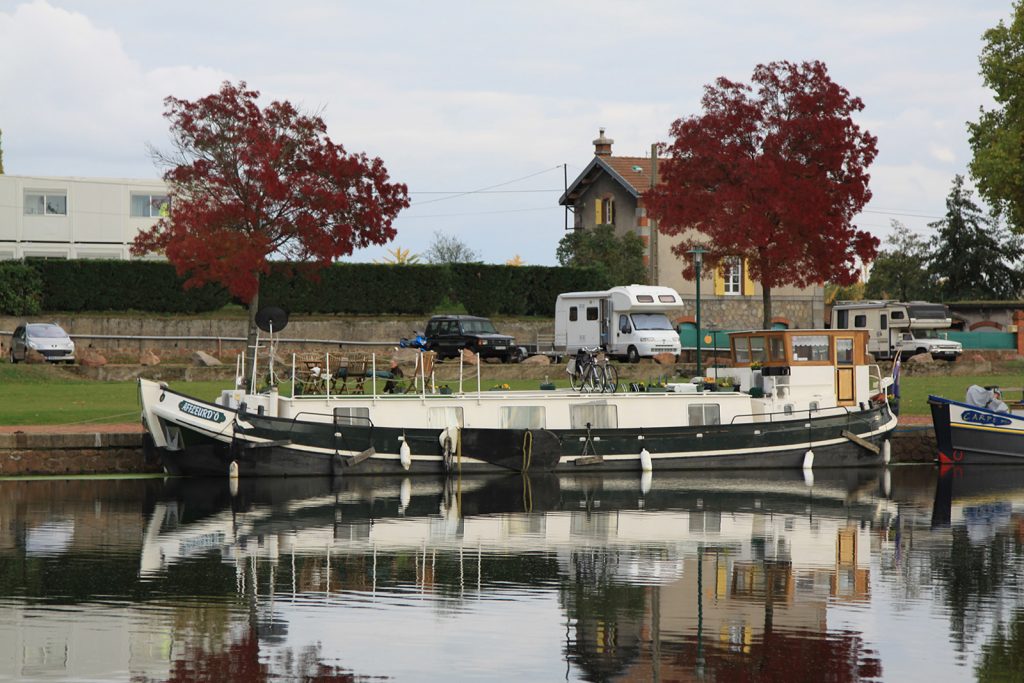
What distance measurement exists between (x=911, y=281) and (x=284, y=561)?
66.4m

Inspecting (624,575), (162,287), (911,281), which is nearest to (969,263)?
(911,281)

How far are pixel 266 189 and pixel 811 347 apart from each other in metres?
17.7

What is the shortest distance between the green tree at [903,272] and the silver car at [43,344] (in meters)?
49.6

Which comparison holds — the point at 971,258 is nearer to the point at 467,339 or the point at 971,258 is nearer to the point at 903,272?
the point at 903,272

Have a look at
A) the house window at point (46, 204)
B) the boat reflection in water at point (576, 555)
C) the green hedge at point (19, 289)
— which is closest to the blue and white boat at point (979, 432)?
the boat reflection in water at point (576, 555)

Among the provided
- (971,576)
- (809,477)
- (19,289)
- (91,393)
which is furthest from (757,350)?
(19,289)

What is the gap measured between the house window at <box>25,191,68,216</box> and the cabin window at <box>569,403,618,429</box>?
4566 cm

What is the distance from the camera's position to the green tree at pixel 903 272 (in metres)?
78.6

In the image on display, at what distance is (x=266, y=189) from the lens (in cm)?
4106

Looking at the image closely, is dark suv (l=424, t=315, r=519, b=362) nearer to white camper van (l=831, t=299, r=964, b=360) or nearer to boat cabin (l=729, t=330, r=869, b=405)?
white camper van (l=831, t=299, r=964, b=360)

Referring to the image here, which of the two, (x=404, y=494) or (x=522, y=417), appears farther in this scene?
(x=522, y=417)

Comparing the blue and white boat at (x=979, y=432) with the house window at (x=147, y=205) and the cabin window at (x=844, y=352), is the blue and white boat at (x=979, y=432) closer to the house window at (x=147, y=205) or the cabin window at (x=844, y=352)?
the cabin window at (x=844, y=352)

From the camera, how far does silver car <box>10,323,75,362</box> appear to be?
44531mm

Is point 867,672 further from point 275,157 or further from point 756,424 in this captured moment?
point 275,157
